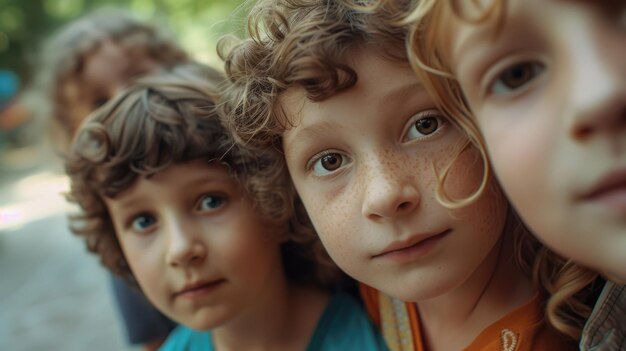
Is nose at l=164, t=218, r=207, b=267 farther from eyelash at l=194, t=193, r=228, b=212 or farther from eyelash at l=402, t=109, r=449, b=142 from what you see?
eyelash at l=402, t=109, r=449, b=142

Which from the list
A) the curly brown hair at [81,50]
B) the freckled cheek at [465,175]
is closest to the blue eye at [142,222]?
the freckled cheek at [465,175]

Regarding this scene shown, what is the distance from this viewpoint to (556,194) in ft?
2.10

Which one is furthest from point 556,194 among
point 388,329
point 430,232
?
point 388,329

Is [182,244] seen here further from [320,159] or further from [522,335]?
[522,335]

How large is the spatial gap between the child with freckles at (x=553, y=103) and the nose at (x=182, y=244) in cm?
63

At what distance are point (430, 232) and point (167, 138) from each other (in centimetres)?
58

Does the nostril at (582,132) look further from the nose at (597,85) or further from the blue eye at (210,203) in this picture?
the blue eye at (210,203)

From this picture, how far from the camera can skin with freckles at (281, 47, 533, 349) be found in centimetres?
85

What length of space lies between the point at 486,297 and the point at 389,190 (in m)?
0.34

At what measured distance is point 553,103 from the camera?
0.64 meters

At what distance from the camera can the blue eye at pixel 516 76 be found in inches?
26.4

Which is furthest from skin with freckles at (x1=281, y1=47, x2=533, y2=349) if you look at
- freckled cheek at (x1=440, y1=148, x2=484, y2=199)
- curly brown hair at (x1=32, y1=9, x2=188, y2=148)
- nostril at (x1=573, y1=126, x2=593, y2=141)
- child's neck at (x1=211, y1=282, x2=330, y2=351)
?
curly brown hair at (x1=32, y1=9, x2=188, y2=148)

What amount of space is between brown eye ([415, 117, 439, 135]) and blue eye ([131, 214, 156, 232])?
2.00 ft

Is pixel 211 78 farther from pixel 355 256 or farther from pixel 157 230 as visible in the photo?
pixel 355 256
